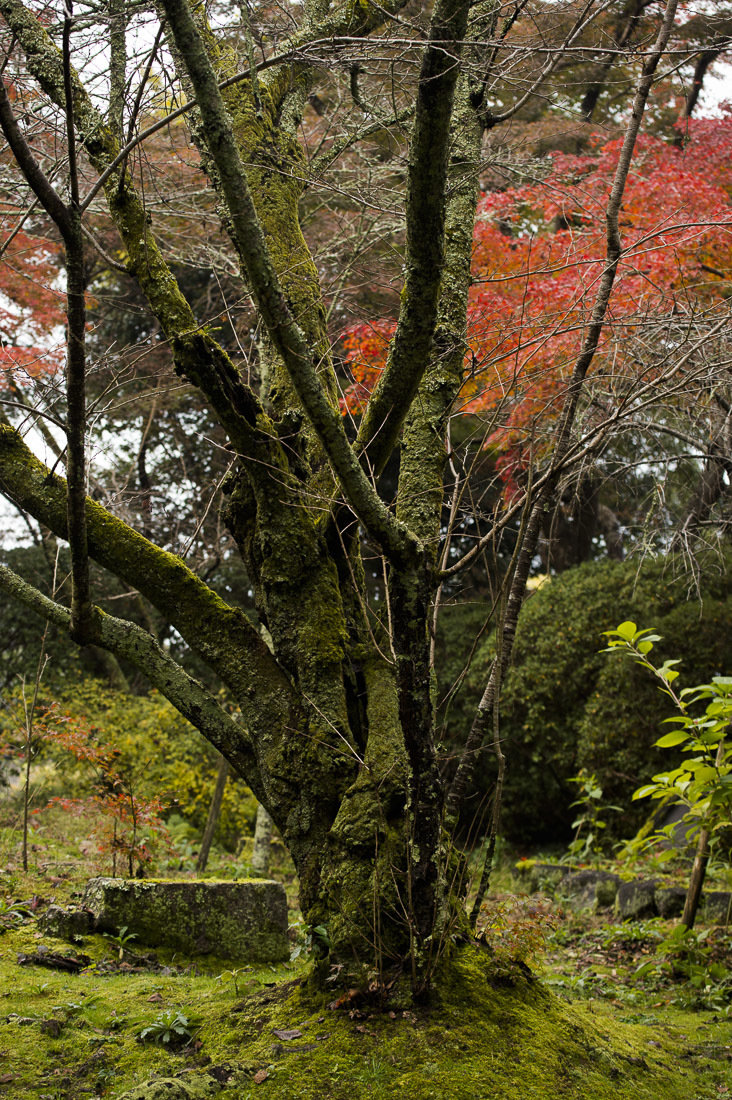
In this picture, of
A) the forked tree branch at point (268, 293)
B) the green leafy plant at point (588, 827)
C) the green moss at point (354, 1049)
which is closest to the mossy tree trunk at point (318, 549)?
the forked tree branch at point (268, 293)

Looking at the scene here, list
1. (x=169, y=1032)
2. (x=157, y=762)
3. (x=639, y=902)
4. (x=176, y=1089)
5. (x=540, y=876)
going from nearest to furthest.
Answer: (x=176, y=1089), (x=169, y=1032), (x=639, y=902), (x=540, y=876), (x=157, y=762)

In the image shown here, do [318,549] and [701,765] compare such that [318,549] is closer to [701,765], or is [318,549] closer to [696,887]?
[701,765]

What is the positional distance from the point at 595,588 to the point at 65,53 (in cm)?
729

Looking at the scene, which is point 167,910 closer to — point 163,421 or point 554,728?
point 554,728

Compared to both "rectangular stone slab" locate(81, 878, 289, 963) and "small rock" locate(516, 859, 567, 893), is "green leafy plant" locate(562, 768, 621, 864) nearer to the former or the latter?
"small rock" locate(516, 859, 567, 893)

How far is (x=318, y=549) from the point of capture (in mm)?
2885

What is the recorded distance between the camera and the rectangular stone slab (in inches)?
148

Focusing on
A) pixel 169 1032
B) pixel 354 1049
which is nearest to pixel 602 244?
pixel 354 1049

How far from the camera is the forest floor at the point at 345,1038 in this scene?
2.10 m

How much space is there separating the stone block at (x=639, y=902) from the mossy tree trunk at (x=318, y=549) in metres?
3.23

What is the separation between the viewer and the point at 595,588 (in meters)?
8.20

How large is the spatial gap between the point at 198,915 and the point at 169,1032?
1428mm

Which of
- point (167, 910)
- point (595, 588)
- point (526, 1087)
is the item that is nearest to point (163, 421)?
point (595, 588)

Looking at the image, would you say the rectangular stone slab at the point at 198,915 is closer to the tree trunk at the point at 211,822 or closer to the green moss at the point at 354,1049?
the green moss at the point at 354,1049
